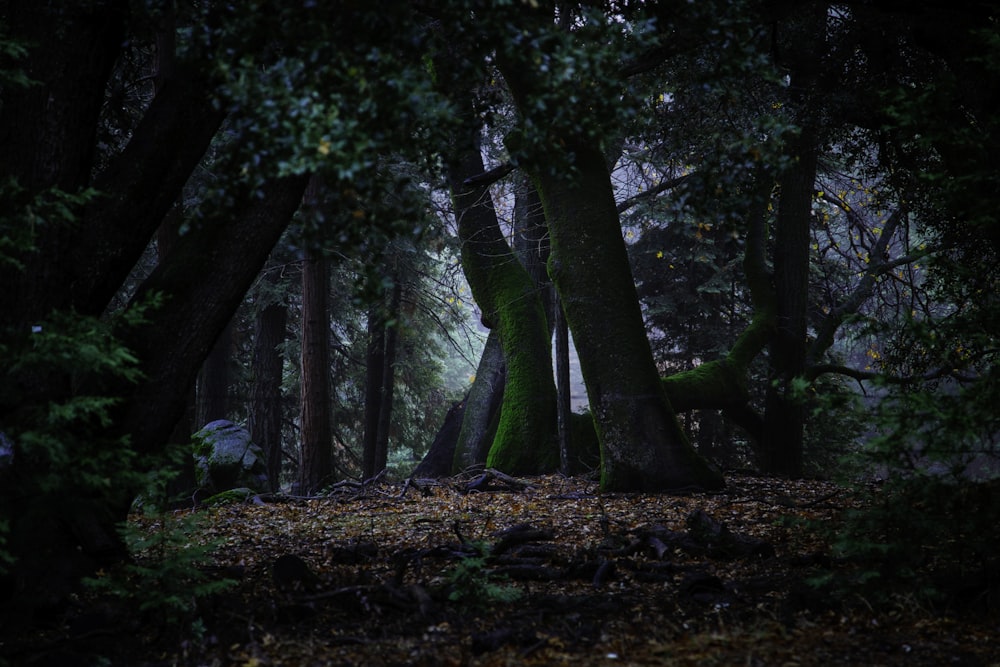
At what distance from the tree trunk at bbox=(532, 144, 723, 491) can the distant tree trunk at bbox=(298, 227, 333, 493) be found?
12.7ft

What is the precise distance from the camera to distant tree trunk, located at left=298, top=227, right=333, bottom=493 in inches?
440

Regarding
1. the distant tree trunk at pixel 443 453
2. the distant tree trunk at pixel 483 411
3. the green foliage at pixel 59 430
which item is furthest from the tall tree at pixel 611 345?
the green foliage at pixel 59 430

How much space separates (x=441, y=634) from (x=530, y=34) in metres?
3.20

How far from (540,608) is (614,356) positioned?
4.65 metres

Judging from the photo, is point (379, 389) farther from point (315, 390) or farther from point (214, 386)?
point (315, 390)

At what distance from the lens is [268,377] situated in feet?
52.1

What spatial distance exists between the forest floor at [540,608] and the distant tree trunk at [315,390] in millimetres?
3831

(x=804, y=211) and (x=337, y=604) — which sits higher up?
(x=804, y=211)

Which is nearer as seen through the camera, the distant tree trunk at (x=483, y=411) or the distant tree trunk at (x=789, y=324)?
the distant tree trunk at (x=789, y=324)

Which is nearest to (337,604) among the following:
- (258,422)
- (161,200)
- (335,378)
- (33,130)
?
(161,200)

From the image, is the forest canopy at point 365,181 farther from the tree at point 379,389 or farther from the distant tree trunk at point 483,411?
the tree at point 379,389

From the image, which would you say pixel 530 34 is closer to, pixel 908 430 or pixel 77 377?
pixel 908 430

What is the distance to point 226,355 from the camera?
15.8 metres

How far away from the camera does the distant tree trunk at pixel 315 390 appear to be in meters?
11.2
